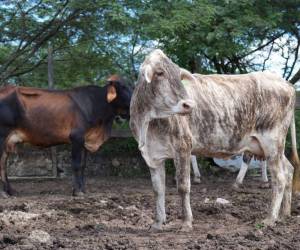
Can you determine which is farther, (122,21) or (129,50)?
(129,50)

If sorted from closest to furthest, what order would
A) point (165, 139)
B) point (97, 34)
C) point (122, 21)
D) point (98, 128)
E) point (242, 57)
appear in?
1. point (165, 139)
2. point (122, 21)
3. point (98, 128)
4. point (97, 34)
5. point (242, 57)

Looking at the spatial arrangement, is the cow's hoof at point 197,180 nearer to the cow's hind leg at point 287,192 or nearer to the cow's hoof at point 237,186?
the cow's hoof at point 237,186

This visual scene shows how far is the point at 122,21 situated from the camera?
A: 9.47 m

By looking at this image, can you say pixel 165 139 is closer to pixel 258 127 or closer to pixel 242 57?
pixel 258 127

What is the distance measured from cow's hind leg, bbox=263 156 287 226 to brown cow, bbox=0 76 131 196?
158 inches

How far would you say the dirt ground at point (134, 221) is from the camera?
15.6 feet

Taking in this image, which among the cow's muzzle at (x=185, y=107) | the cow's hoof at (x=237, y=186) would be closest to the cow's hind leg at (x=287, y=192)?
the cow's muzzle at (x=185, y=107)

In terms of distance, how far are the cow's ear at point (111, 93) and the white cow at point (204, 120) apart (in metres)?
3.96

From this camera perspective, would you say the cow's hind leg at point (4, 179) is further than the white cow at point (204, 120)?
Yes

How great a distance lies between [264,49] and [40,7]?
463cm

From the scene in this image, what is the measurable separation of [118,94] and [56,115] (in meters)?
1.03

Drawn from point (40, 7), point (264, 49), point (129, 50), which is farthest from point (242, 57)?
point (40, 7)

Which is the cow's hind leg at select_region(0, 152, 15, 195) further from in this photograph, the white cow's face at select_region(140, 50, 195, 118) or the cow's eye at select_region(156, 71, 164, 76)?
the cow's eye at select_region(156, 71, 164, 76)

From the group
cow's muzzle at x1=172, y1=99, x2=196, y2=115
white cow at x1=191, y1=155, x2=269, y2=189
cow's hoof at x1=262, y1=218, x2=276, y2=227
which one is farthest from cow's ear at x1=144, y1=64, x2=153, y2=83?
white cow at x1=191, y1=155, x2=269, y2=189
